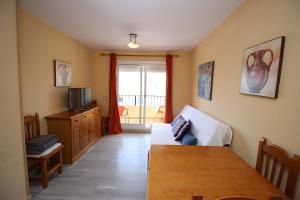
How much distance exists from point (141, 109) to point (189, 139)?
8.44 feet

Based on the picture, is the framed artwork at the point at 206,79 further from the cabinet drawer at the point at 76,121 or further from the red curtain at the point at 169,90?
the cabinet drawer at the point at 76,121

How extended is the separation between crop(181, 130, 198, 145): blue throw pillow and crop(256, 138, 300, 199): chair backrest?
1.00m

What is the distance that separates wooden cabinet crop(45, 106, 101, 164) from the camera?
272 centimetres

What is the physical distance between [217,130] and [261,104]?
0.70 metres

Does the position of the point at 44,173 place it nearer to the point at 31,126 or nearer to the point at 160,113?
the point at 31,126

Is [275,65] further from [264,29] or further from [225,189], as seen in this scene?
[225,189]

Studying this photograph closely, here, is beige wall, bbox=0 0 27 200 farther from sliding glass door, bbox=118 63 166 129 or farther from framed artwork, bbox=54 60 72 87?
sliding glass door, bbox=118 63 166 129

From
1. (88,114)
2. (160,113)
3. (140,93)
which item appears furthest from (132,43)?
(160,113)

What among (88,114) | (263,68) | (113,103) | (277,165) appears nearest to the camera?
(277,165)

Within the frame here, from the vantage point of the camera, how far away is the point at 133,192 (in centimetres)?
212

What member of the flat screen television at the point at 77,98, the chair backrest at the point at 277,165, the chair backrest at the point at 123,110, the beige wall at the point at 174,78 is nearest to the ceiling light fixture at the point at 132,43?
the beige wall at the point at 174,78

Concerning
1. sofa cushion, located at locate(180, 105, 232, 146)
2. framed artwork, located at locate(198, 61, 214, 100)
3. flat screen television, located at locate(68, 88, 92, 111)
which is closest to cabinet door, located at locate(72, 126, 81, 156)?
flat screen television, located at locate(68, 88, 92, 111)

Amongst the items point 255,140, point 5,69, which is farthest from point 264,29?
point 5,69

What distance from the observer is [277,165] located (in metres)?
1.33
